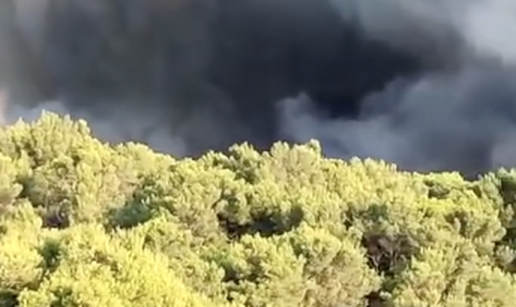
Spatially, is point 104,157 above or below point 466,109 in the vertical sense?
below

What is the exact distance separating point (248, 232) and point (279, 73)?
416 centimetres

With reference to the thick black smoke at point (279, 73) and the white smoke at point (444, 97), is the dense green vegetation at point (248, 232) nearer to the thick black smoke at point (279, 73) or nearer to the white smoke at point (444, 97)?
the white smoke at point (444, 97)

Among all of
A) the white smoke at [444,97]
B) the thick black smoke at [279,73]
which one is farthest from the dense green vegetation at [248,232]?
the thick black smoke at [279,73]

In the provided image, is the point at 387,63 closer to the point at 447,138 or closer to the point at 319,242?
the point at 447,138

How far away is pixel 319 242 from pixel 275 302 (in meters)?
0.64

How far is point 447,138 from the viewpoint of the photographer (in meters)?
13.5

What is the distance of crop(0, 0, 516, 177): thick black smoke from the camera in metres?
13.6

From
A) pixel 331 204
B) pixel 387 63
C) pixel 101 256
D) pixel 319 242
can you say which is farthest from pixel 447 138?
pixel 101 256

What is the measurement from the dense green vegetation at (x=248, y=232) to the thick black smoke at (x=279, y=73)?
151 cm

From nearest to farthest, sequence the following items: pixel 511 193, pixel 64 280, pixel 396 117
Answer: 1. pixel 64 280
2. pixel 511 193
3. pixel 396 117

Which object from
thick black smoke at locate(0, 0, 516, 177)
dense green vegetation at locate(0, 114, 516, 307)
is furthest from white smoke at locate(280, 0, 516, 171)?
dense green vegetation at locate(0, 114, 516, 307)

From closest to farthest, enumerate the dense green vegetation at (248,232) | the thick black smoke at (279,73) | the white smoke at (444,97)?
the dense green vegetation at (248,232) < the white smoke at (444,97) < the thick black smoke at (279,73)

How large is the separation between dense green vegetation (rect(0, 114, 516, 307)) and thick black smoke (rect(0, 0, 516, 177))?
1.51 meters

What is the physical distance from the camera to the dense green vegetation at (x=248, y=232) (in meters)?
8.66
